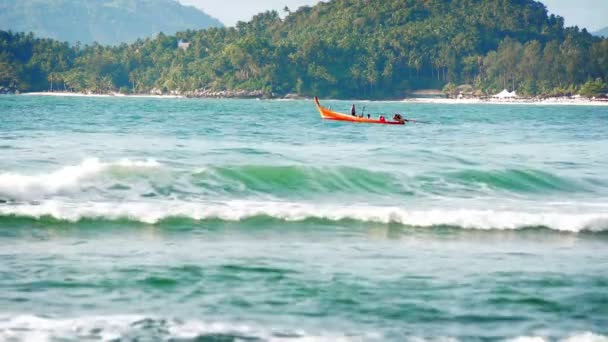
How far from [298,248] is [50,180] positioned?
8490mm

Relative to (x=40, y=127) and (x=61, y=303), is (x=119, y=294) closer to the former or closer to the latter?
(x=61, y=303)

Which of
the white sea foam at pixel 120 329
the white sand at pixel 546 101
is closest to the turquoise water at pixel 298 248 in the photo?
the white sea foam at pixel 120 329

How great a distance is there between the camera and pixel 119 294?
11062 millimetres

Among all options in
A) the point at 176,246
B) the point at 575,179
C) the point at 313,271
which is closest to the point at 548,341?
the point at 313,271

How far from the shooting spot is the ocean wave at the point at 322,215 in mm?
16359

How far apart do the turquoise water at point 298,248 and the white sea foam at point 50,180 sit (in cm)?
7

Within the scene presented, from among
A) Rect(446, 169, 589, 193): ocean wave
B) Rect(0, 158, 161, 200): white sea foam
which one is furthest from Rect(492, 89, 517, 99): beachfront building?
Rect(0, 158, 161, 200): white sea foam

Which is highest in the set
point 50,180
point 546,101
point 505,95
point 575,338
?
point 50,180

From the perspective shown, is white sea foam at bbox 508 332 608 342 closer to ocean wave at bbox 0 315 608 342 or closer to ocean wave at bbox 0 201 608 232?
ocean wave at bbox 0 315 608 342

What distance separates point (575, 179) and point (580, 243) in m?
9.11

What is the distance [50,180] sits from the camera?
20.2m

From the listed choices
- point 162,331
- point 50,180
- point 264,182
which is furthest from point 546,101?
point 162,331

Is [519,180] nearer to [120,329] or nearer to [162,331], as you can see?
[162,331]

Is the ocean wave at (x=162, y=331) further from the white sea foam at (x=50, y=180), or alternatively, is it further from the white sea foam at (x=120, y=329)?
the white sea foam at (x=50, y=180)
